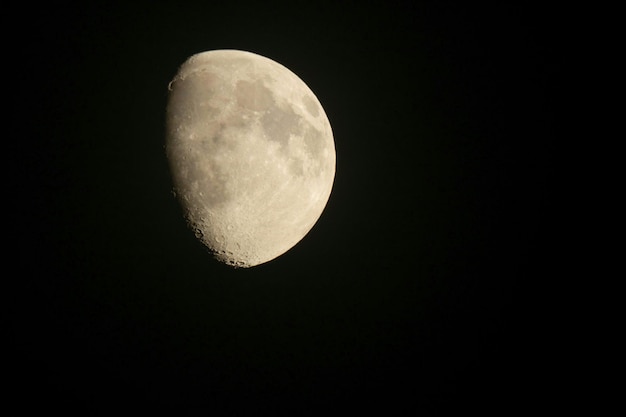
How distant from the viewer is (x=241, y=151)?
1.48m

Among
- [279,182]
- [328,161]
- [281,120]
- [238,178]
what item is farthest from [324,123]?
[238,178]

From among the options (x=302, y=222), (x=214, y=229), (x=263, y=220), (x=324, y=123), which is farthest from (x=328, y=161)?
(x=214, y=229)

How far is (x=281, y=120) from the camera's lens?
61.9 inches

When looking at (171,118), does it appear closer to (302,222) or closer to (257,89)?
(257,89)

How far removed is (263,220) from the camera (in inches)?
63.4

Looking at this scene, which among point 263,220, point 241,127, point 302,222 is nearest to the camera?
point 241,127

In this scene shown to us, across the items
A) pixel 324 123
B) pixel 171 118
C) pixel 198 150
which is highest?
pixel 324 123

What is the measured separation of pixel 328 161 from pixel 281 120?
337mm

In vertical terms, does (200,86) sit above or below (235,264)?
above

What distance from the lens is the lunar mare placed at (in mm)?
1489

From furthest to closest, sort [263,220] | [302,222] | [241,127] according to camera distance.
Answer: [302,222] → [263,220] → [241,127]

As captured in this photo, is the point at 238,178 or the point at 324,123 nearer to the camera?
the point at 238,178

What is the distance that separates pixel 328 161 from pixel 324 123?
181mm

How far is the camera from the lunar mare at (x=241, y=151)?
149 cm
